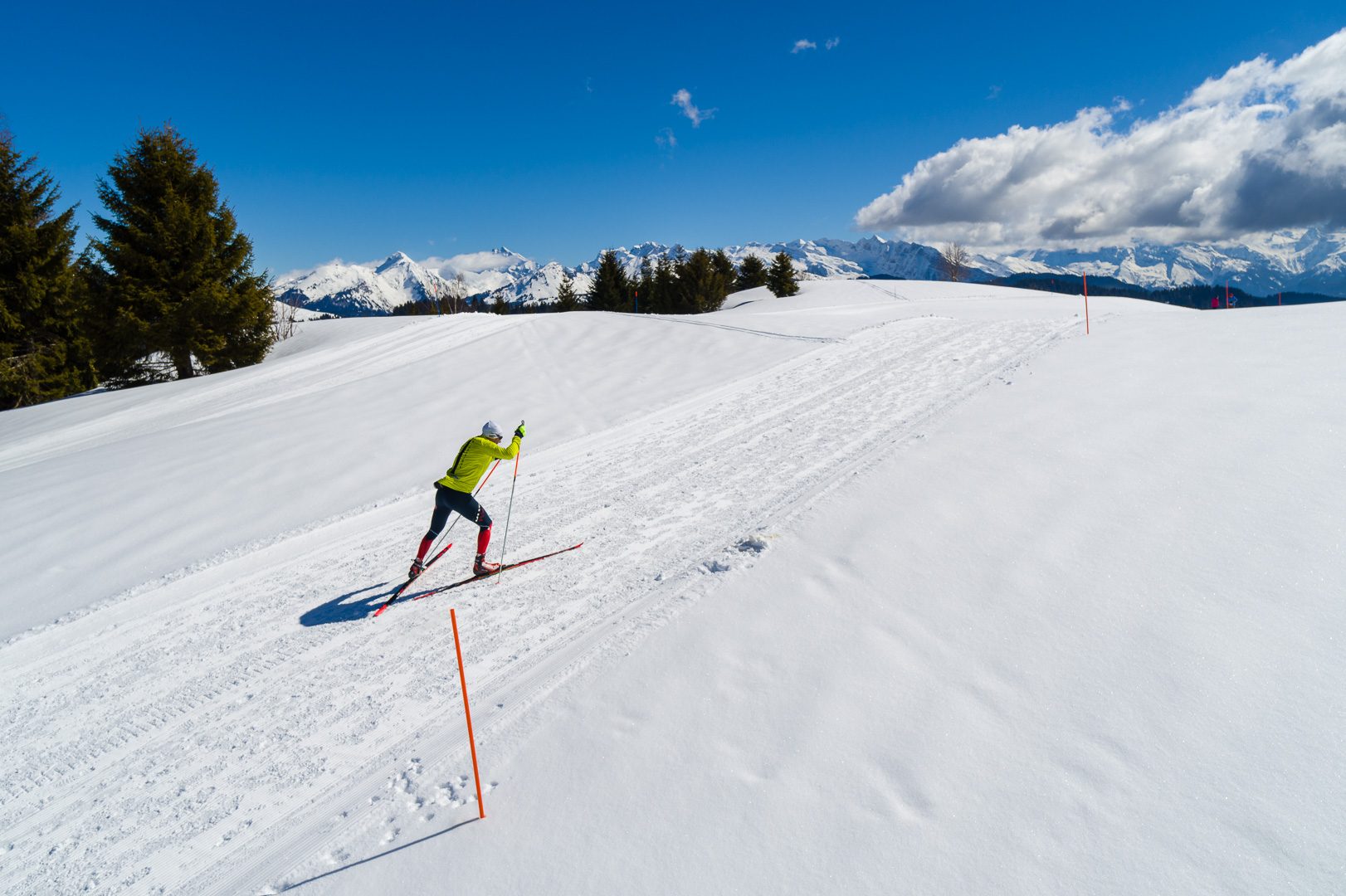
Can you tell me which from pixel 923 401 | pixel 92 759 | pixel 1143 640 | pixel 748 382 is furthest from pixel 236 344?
pixel 1143 640

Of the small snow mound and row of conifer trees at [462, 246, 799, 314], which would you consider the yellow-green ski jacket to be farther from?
row of conifer trees at [462, 246, 799, 314]

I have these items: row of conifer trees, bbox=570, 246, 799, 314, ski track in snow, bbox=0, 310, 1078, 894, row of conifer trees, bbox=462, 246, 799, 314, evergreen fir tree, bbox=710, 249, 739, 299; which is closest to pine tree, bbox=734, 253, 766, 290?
evergreen fir tree, bbox=710, 249, 739, 299

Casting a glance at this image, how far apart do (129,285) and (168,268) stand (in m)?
1.32

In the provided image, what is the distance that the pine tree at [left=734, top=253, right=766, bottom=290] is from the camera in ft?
Result: 200

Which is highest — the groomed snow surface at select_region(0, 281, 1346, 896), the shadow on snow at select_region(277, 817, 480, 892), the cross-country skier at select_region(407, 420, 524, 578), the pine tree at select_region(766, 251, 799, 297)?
the pine tree at select_region(766, 251, 799, 297)

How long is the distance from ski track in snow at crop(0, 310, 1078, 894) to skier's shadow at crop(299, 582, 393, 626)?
4 cm

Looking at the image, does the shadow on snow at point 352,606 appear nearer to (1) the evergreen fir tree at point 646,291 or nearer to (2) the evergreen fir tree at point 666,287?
(2) the evergreen fir tree at point 666,287

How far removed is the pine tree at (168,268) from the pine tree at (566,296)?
85.6 ft

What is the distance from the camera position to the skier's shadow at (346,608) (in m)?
6.86

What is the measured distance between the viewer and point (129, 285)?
21.3 meters

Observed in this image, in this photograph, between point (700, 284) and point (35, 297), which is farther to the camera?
point (700, 284)

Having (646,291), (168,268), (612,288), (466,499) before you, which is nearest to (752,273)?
(646,291)

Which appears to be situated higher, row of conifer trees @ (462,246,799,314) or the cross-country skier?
row of conifer trees @ (462,246,799,314)

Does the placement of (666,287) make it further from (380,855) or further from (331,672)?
(380,855)
